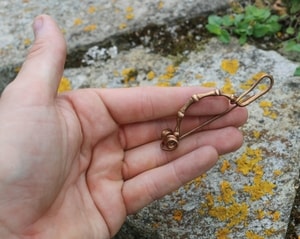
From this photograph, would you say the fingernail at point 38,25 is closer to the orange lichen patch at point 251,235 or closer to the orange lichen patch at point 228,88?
the orange lichen patch at point 228,88

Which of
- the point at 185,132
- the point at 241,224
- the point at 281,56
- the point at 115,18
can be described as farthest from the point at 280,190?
the point at 115,18

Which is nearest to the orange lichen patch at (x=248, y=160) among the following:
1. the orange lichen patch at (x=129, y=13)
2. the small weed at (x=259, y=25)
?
the small weed at (x=259, y=25)

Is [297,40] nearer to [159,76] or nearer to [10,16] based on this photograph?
[159,76]

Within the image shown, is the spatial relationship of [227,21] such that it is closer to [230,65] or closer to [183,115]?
[230,65]

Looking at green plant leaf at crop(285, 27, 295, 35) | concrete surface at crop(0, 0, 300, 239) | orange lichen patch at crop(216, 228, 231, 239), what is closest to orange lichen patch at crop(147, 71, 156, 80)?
concrete surface at crop(0, 0, 300, 239)

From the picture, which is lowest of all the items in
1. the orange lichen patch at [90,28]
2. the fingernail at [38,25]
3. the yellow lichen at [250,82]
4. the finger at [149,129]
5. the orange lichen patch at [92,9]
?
the yellow lichen at [250,82]

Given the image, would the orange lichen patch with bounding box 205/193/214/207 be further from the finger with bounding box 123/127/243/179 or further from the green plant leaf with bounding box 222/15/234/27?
the green plant leaf with bounding box 222/15/234/27
